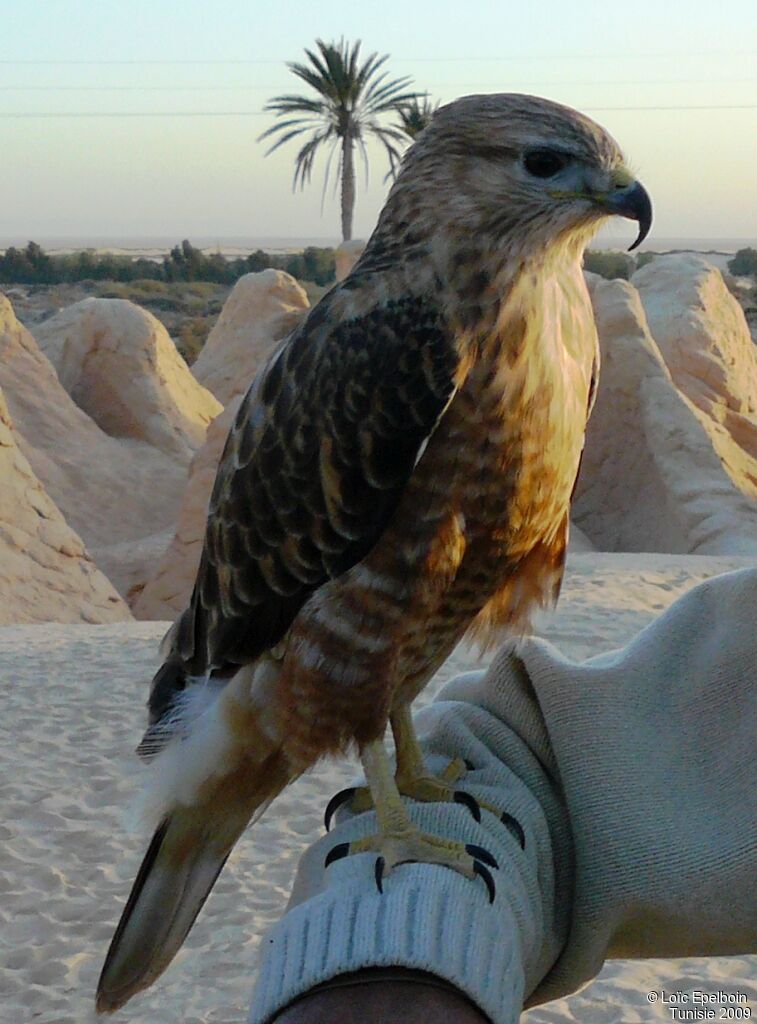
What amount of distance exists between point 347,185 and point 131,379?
777cm

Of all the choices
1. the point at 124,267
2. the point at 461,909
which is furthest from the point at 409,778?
the point at 124,267

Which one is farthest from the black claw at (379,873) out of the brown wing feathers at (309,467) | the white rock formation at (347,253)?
the white rock formation at (347,253)

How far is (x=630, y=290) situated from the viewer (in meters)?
11.6

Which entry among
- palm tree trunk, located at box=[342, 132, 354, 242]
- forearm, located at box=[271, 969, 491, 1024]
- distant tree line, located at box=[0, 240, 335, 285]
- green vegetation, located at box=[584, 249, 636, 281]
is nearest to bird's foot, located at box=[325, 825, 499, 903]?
forearm, located at box=[271, 969, 491, 1024]

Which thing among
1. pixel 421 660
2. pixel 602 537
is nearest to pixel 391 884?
pixel 421 660

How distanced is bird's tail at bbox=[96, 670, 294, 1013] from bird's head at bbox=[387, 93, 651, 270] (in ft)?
2.93

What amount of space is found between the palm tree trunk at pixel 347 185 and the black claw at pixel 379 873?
18085 mm

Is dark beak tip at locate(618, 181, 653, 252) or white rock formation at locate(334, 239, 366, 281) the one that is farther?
white rock formation at locate(334, 239, 366, 281)

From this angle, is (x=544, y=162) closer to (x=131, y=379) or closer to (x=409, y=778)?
(x=409, y=778)

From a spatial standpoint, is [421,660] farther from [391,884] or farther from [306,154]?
[306,154]

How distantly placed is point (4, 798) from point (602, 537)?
7.22 m

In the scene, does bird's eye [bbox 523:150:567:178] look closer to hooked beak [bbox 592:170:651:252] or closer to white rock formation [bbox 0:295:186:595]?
hooked beak [bbox 592:170:651:252]

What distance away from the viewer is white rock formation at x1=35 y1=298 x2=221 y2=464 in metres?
13.5

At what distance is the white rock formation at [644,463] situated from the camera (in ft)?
33.1
